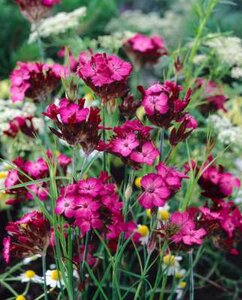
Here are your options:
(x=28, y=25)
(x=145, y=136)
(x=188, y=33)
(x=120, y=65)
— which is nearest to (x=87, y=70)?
(x=120, y=65)

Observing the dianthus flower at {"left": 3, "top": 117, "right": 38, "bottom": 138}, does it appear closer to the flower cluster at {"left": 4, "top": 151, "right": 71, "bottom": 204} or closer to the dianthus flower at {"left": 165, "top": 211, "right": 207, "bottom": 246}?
the flower cluster at {"left": 4, "top": 151, "right": 71, "bottom": 204}

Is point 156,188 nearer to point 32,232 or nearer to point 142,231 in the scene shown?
point 32,232

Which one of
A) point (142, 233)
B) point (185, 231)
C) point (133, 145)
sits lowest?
point (142, 233)

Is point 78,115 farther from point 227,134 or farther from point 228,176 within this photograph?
point 227,134

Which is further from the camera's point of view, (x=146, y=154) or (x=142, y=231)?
(x=142, y=231)

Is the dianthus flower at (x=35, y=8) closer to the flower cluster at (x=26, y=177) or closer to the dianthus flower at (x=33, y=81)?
the dianthus flower at (x=33, y=81)

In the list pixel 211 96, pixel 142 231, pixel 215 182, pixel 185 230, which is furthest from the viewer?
pixel 211 96

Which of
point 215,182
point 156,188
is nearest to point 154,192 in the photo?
point 156,188

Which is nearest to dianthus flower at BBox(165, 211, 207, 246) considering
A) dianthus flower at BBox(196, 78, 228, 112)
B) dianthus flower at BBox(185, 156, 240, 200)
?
dianthus flower at BBox(185, 156, 240, 200)

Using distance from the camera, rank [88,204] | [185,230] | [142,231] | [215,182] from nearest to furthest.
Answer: [88,204] → [185,230] → [215,182] → [142,231]
